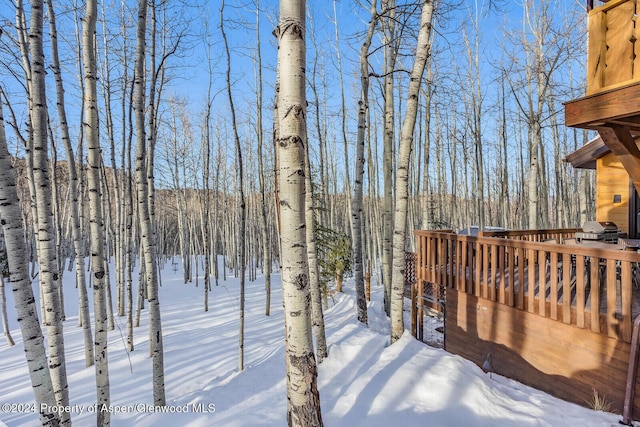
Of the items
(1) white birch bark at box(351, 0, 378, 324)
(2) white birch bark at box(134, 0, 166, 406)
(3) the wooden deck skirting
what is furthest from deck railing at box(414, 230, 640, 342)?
(2) white birch bark at box(134, 0, 166, 406)

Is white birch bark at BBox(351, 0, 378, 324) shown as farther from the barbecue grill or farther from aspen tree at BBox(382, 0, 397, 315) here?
the barbecue grill

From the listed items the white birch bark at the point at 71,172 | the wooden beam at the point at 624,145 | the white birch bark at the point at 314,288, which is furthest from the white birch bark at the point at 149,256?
the wooden beam at the point at 624,145

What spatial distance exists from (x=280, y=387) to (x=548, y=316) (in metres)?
3.28

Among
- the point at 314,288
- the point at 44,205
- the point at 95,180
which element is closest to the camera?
the point at 44,205

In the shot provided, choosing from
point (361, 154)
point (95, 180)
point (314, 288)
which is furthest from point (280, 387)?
point (361, 154)

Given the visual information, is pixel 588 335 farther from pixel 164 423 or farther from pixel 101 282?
pixel 101 282

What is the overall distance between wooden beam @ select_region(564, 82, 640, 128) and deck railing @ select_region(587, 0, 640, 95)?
80mm

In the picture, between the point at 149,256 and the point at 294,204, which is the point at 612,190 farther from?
the point at 149,256

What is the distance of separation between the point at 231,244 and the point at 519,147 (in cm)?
1844

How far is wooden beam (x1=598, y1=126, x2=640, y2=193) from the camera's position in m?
3.42

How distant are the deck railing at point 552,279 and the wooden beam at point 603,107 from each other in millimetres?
1318

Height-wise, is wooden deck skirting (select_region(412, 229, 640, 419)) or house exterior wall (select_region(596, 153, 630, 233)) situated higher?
house exterior wall (select_region(596, 153, 630, 233))

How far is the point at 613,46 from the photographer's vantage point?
10.7 ft

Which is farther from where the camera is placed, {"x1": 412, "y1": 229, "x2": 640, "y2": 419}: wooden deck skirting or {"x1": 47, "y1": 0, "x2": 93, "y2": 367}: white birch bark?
{"x1": 47, "y1": 0, "x2": 93, "y2": 367}: white birch bark
